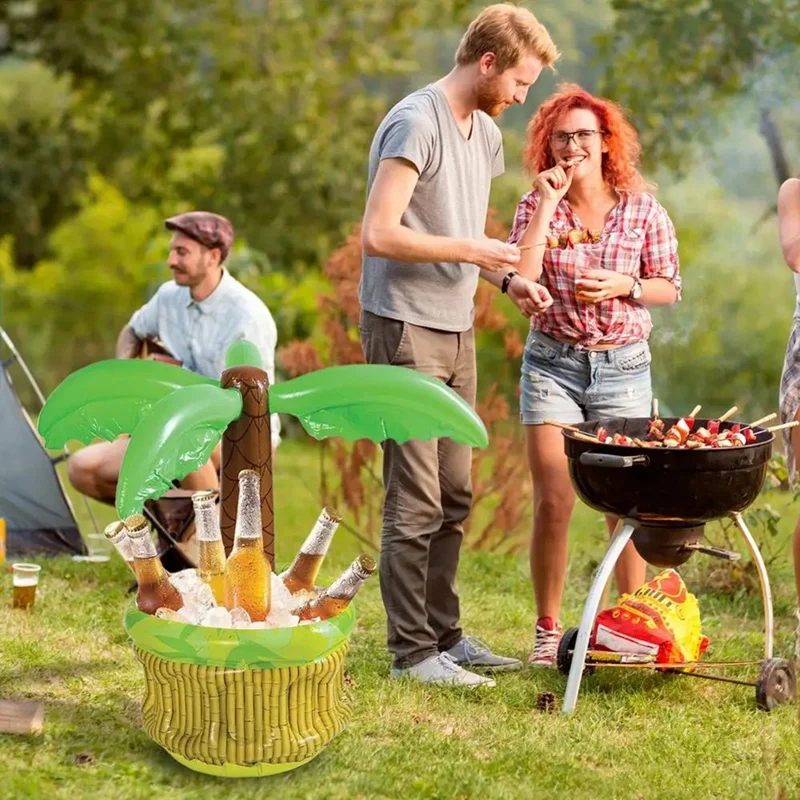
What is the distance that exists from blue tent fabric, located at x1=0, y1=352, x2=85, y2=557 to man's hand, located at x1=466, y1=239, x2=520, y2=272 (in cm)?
276

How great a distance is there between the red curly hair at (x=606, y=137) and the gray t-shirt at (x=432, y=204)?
30cm

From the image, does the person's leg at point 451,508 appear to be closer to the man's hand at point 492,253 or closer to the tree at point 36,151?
the man's hand at point 492,253

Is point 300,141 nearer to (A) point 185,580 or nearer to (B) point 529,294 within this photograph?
(B) point 529,294

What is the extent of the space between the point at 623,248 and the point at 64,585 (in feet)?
8.08

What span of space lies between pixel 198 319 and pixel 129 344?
37 cm

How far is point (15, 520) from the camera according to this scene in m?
5.63

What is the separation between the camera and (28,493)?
18.5 feet

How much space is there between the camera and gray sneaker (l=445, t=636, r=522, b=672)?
397 centimetres

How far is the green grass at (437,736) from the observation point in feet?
10.0

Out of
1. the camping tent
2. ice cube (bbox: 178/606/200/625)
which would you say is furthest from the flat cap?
ice cube (bbox: 178/606/200/625)

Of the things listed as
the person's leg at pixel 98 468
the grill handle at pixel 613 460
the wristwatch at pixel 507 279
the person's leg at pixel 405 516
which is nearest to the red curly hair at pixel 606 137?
the wristwatch at pixel 507 279

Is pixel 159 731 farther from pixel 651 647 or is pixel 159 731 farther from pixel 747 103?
pixel 747 103

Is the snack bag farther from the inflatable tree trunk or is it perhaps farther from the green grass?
the inflatable tree trunk

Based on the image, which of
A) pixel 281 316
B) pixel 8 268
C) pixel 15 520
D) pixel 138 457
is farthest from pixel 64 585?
pixel 8 268
